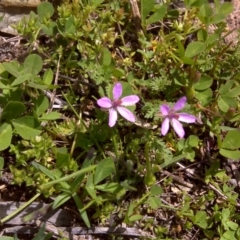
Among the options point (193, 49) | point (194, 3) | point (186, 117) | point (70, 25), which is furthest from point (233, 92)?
point (70, 25)

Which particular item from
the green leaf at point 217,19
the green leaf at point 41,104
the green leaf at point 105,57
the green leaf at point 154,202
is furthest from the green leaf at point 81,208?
the green leaf at point 217,19

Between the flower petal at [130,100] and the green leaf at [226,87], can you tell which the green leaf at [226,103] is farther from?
the flower petal at [130,100]

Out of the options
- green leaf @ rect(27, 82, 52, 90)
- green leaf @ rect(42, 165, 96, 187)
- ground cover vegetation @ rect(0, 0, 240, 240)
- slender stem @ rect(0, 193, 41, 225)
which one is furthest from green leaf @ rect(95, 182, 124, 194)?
green leaf @ rect(27, 82, 52, 90)

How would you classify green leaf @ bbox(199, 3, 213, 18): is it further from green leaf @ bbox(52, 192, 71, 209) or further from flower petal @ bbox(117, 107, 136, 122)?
green leaf @ bbox(52, 192, 71, 209)

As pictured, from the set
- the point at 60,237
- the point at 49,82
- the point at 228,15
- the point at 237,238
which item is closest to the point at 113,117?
the point at 49,82

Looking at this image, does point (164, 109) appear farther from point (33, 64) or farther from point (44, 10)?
point (44, 10)

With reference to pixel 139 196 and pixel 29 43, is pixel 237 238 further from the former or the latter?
pixel 29 43
